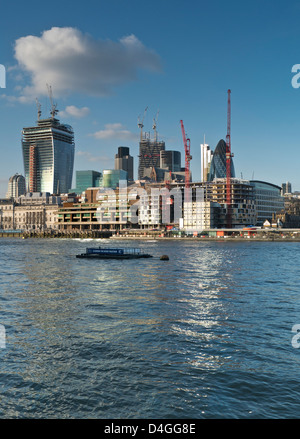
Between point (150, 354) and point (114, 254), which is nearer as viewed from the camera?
point (150, 354)

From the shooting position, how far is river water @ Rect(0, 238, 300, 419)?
55.1ft

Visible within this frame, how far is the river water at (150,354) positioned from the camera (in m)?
16.8

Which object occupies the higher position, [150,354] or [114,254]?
[150,354]

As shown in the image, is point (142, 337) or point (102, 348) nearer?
point (102, 348)

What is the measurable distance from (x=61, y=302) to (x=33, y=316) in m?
6.14

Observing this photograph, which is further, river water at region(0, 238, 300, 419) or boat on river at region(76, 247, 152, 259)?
boat on river at region(76, 247, 152, 259)

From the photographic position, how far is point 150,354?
23.0 meters

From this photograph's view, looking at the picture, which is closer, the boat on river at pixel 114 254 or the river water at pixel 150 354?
the river water at pixel 150 354

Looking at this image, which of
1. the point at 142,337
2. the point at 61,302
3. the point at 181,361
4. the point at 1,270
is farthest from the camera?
the point at 1,270

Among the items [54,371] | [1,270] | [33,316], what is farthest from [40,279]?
[54,371]

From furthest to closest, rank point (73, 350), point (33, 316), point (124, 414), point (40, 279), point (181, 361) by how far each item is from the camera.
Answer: point (40, 279)
point (33, 316)
point (73, 350)
point (181, 361)
point (124, 414)

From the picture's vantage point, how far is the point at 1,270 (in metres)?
69.8

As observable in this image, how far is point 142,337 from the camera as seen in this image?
86.5 feet
